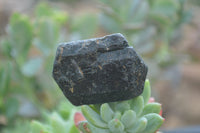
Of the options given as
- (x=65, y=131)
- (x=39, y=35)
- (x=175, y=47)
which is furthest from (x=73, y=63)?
(x=175, y=47)

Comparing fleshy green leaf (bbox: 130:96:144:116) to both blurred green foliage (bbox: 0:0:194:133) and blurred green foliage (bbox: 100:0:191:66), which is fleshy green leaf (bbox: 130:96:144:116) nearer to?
blurred green foliage (bbox: 0:0:194:133)

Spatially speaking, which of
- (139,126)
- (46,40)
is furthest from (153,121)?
(46,40)

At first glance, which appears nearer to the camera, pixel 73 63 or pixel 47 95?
pixel 73 63

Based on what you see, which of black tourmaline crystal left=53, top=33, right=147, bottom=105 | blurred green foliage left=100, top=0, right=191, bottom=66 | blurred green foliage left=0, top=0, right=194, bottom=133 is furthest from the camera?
blurred green foliage left=100, top=0, right=191, bottom=66

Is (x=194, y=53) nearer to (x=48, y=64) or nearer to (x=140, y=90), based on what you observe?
(x=48, y=64)

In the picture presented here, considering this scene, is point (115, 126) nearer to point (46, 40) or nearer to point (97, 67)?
point (97, 67)

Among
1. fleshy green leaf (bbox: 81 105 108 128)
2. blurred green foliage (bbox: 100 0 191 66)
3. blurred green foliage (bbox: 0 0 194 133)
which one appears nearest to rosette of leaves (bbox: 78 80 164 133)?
fleshy green leaf (bbox: 81 105 108 128)
